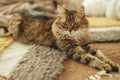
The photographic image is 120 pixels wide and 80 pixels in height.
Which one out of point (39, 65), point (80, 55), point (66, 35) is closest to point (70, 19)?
point (66, 35)

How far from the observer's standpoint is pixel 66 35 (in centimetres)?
171

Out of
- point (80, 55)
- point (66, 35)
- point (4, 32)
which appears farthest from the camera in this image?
point (4, 32)

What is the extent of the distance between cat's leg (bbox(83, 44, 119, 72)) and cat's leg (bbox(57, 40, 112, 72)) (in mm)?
36

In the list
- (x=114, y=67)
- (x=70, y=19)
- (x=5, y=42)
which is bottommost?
(x=114, y=67)

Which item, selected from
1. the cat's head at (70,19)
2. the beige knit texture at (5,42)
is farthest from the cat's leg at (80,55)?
the beige knit texture at (5,42)

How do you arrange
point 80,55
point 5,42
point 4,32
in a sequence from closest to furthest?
point 80,55 < point 5,42 < point 4,32

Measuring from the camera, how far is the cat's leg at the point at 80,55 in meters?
1.49

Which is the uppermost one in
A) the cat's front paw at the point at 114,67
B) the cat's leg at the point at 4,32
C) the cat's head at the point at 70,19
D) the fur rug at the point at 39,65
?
the cat's head at the point at 70,19

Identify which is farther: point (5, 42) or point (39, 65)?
point (5, 42)

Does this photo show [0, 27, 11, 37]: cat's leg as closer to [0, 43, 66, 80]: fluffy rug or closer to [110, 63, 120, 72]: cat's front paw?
[0, 43, 66, 80]: fluffy rug

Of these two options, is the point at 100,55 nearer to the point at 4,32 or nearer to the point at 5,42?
the point at 5,42

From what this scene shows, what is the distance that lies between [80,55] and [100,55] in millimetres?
134

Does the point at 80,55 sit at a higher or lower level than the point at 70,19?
lower

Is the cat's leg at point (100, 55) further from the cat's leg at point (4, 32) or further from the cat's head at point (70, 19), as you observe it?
the cat's leg at point (4, 32)
